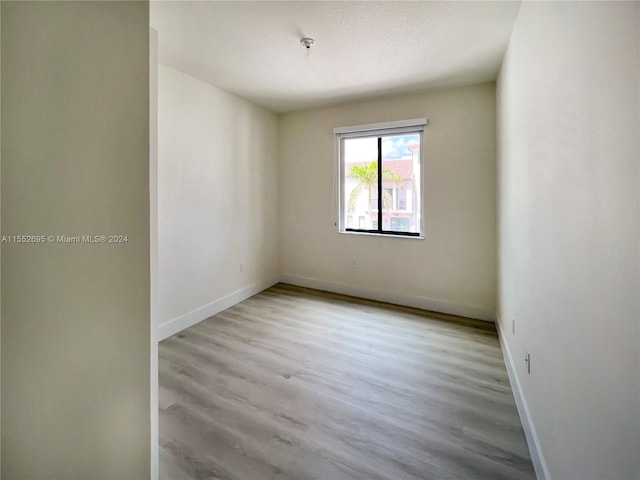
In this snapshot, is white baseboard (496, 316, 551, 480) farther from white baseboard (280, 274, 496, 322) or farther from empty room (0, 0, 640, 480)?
white baseboard (280, 274, 496, 322)

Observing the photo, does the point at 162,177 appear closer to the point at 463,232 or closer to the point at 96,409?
the point at 96,409

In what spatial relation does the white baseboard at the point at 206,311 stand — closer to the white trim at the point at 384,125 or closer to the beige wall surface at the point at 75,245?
the beige wall surface at the point at 75,245

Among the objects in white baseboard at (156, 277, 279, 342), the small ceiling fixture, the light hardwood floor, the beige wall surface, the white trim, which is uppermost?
the small ceiling fixture

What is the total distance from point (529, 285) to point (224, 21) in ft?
8.46

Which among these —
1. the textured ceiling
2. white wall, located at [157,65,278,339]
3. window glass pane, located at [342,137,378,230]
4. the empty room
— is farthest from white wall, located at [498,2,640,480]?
white wall, located at [157,65,278,339]

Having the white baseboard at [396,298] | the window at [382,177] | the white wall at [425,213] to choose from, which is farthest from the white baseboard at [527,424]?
the window at [382,177]

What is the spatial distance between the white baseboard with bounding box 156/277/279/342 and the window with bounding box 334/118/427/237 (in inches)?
58.5

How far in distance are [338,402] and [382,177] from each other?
280 cm

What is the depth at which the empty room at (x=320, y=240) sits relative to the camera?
0.74 m

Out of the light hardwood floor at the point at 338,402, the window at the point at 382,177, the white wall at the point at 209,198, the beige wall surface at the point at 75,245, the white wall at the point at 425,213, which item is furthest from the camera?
the window at the point at 382,177

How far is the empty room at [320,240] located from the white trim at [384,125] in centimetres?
2

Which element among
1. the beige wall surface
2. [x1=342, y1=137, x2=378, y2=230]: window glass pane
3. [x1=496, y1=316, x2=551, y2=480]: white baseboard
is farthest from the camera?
[x1=342, y1=137, x2=378, y2=230]: window glass pane

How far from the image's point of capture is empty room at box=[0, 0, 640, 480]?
74cm

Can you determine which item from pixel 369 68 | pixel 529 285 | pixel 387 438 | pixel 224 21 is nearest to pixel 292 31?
pixel 224 21
